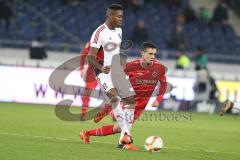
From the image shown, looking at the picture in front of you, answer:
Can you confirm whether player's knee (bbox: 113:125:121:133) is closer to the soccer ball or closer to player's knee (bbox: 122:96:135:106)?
player's knee (bbox: 122:96:135:106)

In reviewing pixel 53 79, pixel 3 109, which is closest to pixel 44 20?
pixel 53 79

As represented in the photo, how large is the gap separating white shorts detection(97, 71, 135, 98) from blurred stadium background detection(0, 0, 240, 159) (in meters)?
7.21

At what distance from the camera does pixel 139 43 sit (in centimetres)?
2981

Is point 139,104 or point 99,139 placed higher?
point 139,104

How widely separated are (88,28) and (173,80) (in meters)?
7.16

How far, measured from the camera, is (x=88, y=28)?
1214 inches

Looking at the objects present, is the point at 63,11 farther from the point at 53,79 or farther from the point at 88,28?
the point at 53,79

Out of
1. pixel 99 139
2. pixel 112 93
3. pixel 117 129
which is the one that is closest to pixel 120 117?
pixel 117 129

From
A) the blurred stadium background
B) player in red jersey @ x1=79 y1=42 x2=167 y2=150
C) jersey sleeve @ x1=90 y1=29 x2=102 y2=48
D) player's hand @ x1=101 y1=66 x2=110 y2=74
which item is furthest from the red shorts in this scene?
the blurred stadium background

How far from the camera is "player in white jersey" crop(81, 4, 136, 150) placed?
1250 cm

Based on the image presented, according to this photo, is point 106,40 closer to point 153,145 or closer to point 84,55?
point 153,145

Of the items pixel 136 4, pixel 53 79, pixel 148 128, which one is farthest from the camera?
pixel 136 4

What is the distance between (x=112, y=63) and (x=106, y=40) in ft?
2.22

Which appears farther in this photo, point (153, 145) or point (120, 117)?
point (120, 117)
